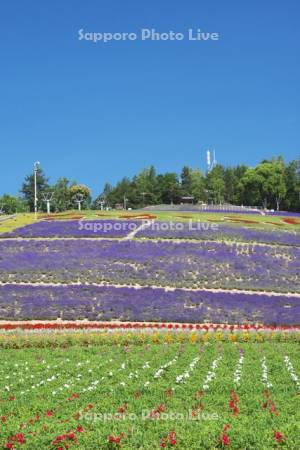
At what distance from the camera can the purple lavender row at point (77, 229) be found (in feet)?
145

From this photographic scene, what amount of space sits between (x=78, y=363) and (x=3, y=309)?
42.7 ft

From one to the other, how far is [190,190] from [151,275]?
97818 mm

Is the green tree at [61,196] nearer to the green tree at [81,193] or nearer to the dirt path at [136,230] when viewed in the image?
the green tree at [81,193]

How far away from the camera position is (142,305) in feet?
93.8

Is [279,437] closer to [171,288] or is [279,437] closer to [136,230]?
[171,288]

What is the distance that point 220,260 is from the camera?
36.8m

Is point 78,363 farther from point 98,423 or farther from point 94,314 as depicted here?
point 94,314

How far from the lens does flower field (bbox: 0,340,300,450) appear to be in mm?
9312

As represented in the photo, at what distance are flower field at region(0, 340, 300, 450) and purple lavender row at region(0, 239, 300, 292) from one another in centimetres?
1362

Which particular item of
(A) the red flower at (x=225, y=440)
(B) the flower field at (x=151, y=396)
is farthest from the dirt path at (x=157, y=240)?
(A) the red flower at (x=225, y=440)

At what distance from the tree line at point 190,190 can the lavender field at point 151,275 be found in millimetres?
68928

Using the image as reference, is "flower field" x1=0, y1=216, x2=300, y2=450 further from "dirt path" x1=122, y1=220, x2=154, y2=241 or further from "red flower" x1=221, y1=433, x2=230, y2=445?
"dirt path" x1=122, y1=220, x2=154, y2=241

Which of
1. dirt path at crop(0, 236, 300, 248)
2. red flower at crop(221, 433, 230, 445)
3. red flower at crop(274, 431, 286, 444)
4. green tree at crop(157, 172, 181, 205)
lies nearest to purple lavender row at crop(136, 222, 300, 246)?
dirt path at crop(0, 236, 300, 248)

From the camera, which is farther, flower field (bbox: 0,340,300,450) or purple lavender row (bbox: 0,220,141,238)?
purple lavender row (bbox: 0,220,141,238)
